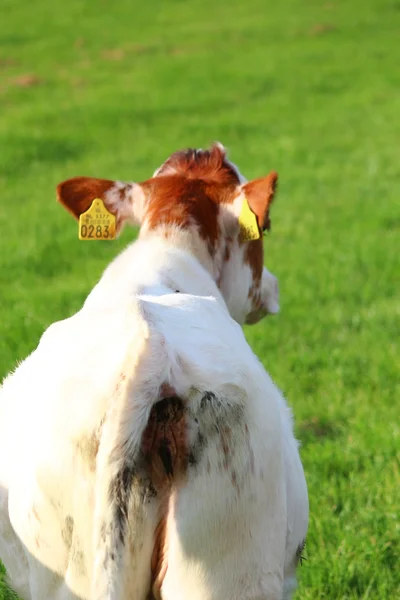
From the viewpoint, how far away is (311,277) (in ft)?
23.6

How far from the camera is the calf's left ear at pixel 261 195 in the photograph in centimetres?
343

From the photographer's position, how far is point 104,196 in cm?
369

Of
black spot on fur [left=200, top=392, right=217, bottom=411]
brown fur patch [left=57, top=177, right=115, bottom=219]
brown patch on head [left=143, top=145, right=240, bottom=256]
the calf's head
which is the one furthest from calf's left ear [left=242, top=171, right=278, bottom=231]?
black spot on fur [left=200, top=392, right=217, bottom=411]

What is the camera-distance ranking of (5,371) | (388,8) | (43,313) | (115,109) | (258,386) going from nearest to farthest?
(258,386)
(5,371)
(43,313)
(115,109)
(388,8)

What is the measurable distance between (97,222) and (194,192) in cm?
41

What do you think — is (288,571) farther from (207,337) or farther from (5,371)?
(5,371)

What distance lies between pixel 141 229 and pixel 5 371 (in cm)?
210

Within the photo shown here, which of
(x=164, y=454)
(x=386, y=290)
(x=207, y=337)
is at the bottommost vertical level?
(x=386, y=290)

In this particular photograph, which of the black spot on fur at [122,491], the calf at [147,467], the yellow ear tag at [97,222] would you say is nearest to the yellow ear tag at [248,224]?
the yellow ear tag at [97,222]

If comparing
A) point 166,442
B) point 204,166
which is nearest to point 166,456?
point 166,442

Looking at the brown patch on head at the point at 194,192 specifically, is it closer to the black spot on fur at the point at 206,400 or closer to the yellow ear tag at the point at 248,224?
the yellow ear tag at the point at 248,224

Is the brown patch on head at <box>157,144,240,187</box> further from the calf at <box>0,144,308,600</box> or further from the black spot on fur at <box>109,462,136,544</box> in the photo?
the black spot on fur at <box>109,462,136,544</box>

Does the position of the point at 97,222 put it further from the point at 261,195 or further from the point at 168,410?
the point at 168,410

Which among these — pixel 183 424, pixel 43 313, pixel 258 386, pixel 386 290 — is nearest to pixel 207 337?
pixel 258 386
